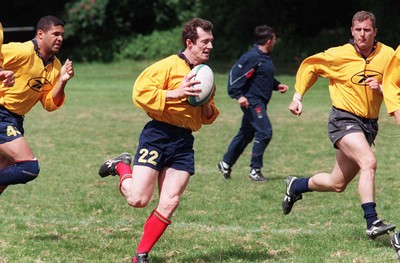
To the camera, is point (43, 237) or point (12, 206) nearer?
point (43, 237)

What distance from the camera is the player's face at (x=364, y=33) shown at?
23.8 ft

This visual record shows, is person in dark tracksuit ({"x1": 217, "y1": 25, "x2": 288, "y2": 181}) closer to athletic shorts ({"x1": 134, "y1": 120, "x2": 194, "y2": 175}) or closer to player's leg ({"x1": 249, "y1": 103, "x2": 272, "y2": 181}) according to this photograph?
player's leg ({"x1": 249, "y1": 103, "x2": 272, "y2": 181})

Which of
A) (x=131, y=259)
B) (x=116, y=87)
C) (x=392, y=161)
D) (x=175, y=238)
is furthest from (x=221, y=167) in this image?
(x=116, y=87)

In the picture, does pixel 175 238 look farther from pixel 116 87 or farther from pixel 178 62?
pixel 116 87

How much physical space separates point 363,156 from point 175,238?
1888 millimetres

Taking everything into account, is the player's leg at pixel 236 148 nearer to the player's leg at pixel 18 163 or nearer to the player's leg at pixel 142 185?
the player's leg at pixel 18 163

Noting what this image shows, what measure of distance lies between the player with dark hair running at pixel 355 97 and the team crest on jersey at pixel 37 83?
7.63 ft

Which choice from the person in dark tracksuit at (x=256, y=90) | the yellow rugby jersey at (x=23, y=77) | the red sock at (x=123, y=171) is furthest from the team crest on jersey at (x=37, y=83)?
the person in dark tracksuit at (x=256, y=90)

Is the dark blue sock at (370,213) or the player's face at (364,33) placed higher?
the player's face at (364,33)

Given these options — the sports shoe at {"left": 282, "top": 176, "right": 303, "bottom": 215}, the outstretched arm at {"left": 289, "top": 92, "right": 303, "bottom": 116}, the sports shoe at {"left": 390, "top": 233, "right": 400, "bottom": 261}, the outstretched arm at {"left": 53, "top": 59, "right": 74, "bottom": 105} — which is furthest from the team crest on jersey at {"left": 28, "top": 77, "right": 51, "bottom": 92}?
the sports shoe at {"left": 390, "top": 233, "right": 400, "bottom": 261}

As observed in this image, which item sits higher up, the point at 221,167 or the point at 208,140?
the point at 221,167

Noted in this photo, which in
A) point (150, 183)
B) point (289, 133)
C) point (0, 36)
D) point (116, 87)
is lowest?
point (116, 87)

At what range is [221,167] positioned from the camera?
1156 centimetres

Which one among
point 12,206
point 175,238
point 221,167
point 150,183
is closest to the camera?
point 150,183
